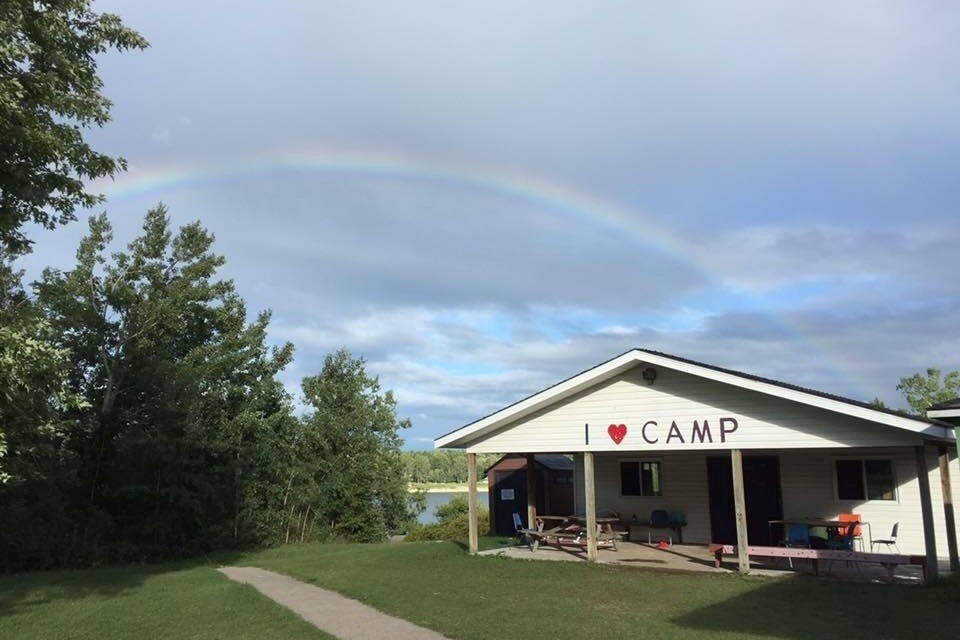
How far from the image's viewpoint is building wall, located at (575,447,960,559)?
1459 centimetres

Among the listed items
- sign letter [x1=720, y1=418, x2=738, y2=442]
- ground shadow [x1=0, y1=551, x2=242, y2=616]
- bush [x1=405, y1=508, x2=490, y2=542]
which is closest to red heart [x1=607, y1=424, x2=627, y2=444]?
sign letter [x1=720, y1=418, x2=738, y2=442]

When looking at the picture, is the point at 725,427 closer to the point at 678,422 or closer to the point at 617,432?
the point at 678,422

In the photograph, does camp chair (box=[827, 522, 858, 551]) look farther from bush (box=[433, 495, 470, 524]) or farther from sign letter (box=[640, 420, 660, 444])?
bush (box=[433, 495, 470, 524])

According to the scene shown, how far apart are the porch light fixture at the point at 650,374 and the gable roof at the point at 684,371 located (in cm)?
30

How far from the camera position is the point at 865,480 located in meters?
15.1

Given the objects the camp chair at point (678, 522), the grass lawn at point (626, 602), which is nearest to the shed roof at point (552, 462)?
the camp chair at point (678, 522)

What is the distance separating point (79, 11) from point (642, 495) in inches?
616

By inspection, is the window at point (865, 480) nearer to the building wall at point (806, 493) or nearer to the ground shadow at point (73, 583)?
the building wall at point (806, 493)

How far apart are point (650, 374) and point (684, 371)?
1091 mm

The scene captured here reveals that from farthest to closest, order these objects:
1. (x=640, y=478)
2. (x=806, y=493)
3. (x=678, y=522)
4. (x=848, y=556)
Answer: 1. (x=640, y=478)
2. (x=678, y=522)
3. (x=806, y=493)
4. (x=848, y=556)

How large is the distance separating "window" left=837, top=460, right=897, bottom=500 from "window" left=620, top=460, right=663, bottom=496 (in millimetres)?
4243

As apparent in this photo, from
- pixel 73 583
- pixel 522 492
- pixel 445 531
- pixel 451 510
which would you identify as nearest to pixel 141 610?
pixel 73 583

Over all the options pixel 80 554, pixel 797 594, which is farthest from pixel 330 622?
pixel 80 554

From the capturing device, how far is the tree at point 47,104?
333 inches
